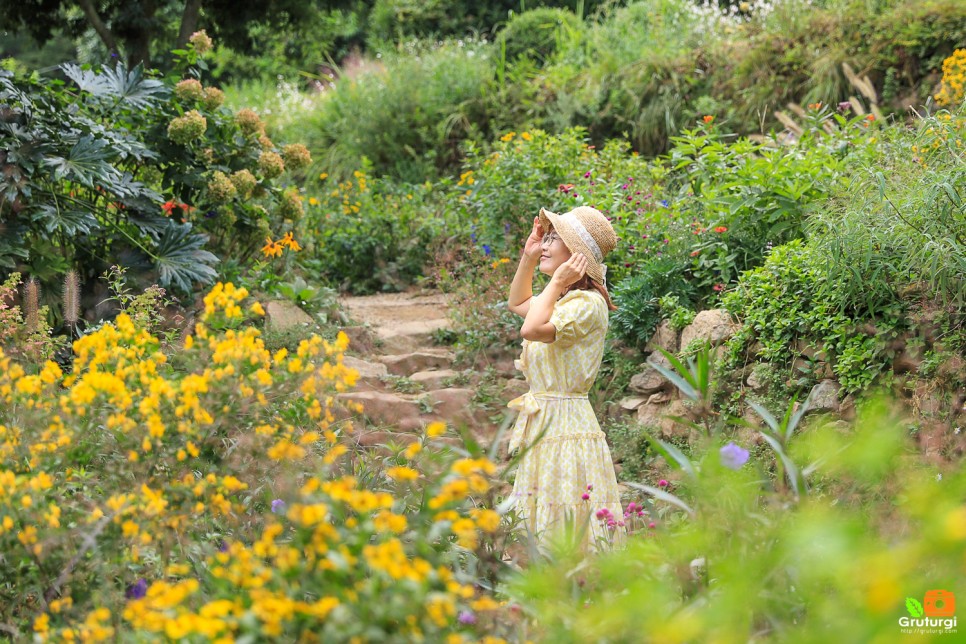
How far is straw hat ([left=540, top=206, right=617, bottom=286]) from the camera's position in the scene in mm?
3217

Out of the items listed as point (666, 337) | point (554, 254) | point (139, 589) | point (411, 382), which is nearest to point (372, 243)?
point (411, 382)

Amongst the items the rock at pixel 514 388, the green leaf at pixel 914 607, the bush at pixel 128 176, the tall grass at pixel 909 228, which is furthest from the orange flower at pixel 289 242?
the green leaf at pixel 914 607

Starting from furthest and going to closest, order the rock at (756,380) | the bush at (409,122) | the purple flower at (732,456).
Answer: the bush at (409,122) < the rock at (756,380) < the purple flower at (732,456)

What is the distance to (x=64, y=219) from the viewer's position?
4.38 meters

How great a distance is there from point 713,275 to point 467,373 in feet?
4.95

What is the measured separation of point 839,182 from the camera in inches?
185

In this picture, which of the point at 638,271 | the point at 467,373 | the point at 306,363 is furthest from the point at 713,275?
the point at 306,363

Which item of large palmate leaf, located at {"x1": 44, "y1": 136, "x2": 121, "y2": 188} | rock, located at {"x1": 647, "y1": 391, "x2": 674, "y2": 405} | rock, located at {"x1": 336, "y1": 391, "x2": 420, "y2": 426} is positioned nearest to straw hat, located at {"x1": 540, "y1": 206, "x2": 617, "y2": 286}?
rock, located at {"x1": 647, "y1": 391, "x2": 674, "y2": 405}

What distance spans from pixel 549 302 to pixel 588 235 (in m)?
0.32

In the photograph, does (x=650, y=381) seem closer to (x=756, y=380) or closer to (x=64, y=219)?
(x=756, y=380)

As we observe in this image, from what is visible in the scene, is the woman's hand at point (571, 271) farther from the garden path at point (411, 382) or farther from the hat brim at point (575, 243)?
the garden path at point (411, 382)

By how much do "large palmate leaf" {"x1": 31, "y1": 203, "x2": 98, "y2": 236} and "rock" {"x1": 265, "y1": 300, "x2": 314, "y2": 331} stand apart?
1.15m

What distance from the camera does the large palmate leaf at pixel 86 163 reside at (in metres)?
4.34

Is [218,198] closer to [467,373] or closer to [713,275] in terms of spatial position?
[467,373]
